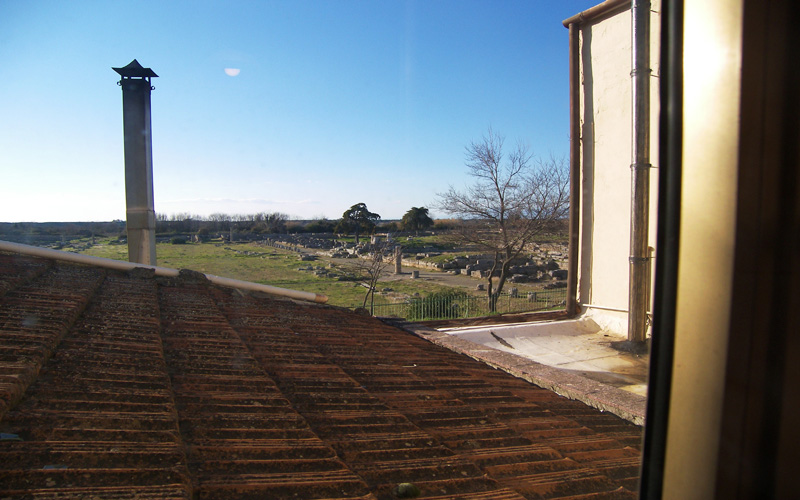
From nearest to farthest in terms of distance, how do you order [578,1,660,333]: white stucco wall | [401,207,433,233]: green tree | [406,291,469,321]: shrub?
[578,1,660,333]: white stucco wall
[406,291,469,321]: shrub
[401,207,433,233]: green tree

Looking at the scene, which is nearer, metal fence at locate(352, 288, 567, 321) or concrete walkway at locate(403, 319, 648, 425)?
concrete walkway at locate(403, 319, 648, 425)

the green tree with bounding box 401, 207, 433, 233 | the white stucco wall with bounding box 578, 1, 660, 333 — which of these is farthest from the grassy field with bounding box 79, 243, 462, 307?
the green tree with bounding box 401, 207, 433, 233

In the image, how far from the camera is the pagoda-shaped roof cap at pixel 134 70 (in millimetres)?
10961

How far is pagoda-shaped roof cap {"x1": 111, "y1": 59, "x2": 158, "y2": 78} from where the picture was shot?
1096 centimetres

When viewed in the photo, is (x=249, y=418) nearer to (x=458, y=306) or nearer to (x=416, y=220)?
(x=458, y=306)

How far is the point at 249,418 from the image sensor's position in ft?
7.41

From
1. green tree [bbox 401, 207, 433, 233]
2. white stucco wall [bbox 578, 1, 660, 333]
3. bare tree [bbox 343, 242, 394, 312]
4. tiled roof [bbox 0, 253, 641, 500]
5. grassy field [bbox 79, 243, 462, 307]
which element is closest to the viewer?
tiled roof [bbox 0, 253, 641, 500]

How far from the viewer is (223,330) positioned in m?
3.93

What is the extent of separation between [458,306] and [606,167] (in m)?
8.10

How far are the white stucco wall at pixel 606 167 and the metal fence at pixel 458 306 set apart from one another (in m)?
4.88

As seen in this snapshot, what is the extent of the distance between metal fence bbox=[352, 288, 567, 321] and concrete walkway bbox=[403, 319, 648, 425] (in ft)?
15.4

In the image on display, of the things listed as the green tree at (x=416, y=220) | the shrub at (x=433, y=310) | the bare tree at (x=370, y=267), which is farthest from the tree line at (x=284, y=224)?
the shrub at (x=433, y=310)

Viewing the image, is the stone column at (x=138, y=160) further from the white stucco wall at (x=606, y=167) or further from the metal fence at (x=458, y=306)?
the white stucco wall at (x=606, y=167)

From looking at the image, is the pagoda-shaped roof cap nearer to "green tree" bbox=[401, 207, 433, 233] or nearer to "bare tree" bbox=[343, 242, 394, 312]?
"bare tree" bbox=[343, 242, 394, 312]
